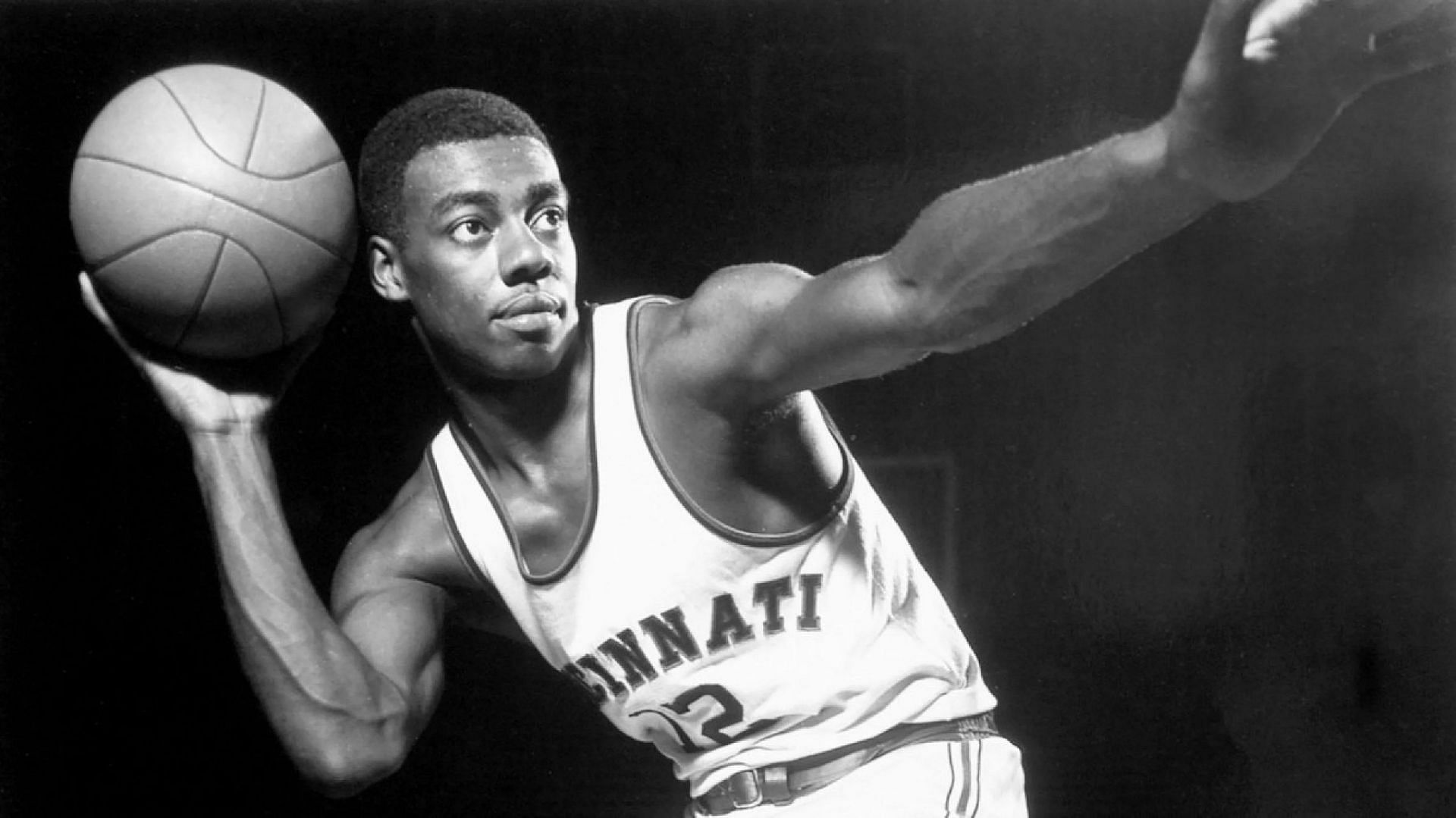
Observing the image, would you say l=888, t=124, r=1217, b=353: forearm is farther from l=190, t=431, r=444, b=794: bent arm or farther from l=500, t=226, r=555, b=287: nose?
l=190, t=431, r=444, b=794: bent arm

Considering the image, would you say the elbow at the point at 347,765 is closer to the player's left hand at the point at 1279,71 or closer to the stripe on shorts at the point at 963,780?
the stripe on shorts at the point at 963,780

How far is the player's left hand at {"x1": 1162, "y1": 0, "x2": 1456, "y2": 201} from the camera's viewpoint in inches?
45.3

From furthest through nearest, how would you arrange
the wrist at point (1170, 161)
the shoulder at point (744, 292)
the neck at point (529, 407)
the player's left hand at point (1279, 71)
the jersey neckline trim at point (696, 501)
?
1. the neck at point (529, 407)
2. the jersey neckline trim at point (696, 501)
3. the shoulder at point (744, 292)
4. the wrist at point (1170, 161)
5. the player's left hand at point (1279, 71)

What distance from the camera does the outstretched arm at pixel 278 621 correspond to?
74.8 inches

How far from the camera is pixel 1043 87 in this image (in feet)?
9.36

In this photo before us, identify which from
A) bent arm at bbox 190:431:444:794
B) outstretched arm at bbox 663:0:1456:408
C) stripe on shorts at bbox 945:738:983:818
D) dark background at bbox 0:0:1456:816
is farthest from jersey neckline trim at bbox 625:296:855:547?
dark background at bbox 0:0:1456:816

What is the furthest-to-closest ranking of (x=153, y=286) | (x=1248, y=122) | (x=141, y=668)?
(x=141, y=668) → (x=153, y=286) → (x=1248, y=122)

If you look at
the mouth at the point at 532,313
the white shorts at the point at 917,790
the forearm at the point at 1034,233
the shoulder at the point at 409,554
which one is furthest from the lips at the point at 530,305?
the white shorts at the point at 917,790

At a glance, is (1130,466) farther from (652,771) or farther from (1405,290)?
(652,771)

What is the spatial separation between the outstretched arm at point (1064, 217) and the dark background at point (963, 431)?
1103 mm

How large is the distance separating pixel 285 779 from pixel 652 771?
658 millimetres

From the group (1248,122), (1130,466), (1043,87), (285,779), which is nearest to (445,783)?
(285,779)

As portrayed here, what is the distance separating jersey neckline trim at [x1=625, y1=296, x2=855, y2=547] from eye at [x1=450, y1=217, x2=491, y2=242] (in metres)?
0.20

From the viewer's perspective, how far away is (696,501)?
1.89m
